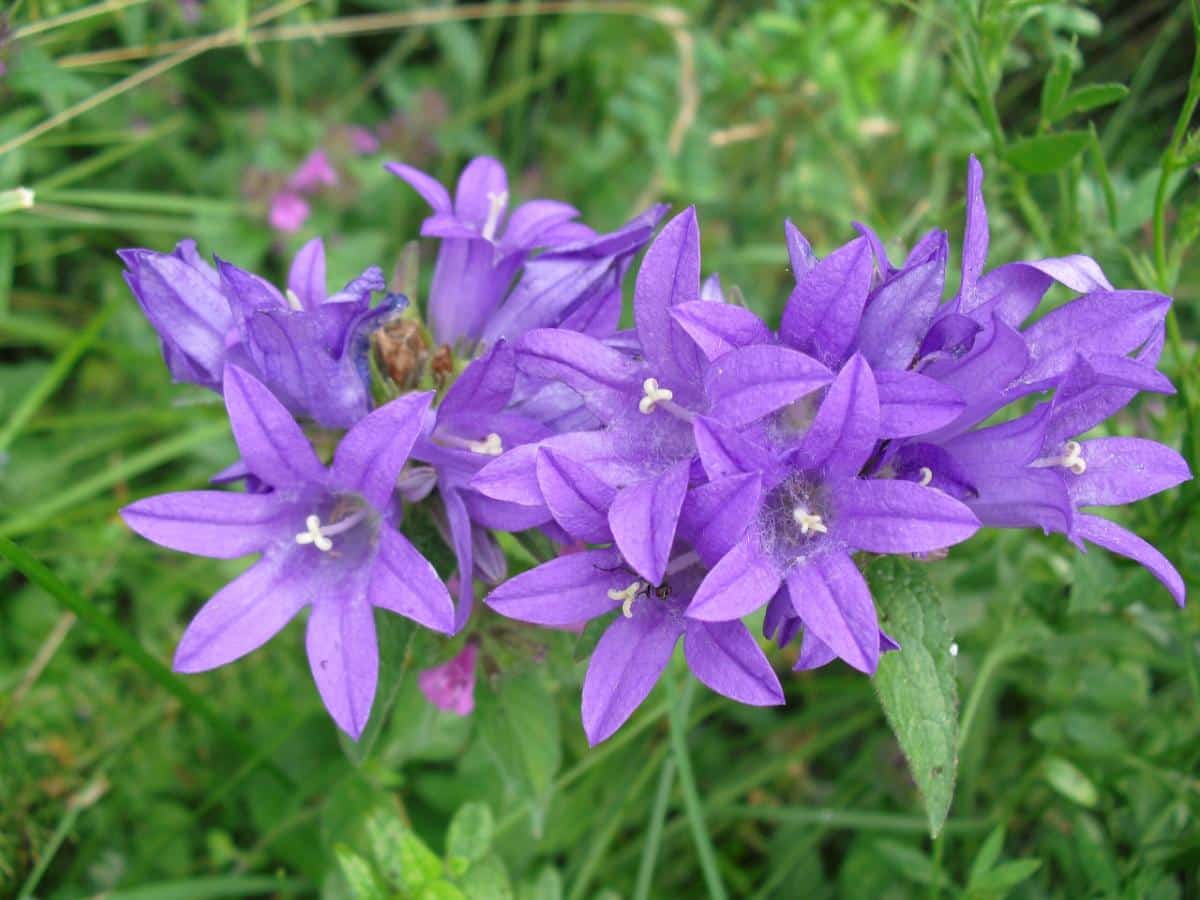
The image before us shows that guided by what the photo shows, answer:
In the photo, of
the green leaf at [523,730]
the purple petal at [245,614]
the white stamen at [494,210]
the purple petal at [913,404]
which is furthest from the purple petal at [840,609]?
the white stamen at [494,210]

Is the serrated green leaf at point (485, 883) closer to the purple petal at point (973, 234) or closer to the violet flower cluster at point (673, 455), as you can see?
the violet flower cluster at point (673, 455)

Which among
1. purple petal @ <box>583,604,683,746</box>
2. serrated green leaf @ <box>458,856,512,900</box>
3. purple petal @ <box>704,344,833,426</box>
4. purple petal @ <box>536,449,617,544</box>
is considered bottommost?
serrated green leaf @ <box>458,856,512,900</box>

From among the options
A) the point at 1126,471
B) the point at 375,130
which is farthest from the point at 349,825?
the point at 375,130

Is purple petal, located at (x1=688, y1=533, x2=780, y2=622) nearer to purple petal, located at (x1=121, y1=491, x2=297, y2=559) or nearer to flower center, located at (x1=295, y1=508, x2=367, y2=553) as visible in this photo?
flower center, located at (x1=295, y1=508, x2=367, y2=553)

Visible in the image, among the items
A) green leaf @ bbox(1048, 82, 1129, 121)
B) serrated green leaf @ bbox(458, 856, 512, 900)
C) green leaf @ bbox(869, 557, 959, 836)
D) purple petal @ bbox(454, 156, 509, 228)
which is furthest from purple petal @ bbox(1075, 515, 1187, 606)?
purple petal @ bbox(454, 156, 509, 228)

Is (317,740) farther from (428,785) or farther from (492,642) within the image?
(492,642)

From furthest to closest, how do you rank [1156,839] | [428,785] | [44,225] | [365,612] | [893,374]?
[44,225] < [428,785] < [1156,839] < [365,612] < [893,374]
